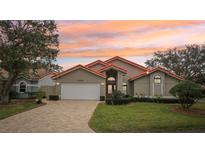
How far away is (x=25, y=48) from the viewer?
15.0 m

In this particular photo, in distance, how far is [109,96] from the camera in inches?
655

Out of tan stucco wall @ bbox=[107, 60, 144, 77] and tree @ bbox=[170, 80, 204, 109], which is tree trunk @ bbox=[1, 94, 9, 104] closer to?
tan stucco wall @ bbox=[107, 60, 144, 77]

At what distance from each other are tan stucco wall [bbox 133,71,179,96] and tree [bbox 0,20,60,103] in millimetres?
4473

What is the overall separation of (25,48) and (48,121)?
6406 millimetres

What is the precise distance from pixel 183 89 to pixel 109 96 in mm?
5156

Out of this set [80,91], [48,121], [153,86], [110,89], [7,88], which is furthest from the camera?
[110,89]

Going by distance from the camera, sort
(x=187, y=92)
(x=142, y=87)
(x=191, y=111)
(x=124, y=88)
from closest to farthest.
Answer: (x=191, y=111)
(x=187, y=92)
(x=142, y=87)
(x=124, y=88)

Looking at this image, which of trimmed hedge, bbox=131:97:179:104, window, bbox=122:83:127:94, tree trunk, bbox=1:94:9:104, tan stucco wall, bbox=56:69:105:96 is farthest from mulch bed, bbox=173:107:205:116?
tree trunk, bbox=1:94:9:104

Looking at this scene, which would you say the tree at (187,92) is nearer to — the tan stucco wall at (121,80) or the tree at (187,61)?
the tree at (187,61)

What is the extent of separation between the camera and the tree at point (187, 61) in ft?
41.4

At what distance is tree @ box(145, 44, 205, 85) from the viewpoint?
12.6 metres

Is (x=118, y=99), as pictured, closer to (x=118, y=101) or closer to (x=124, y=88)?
(x=118, y=101)

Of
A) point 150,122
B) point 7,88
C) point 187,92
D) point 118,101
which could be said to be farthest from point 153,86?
point 7,88
